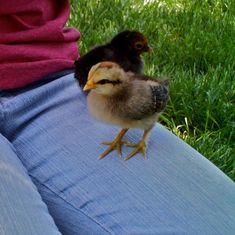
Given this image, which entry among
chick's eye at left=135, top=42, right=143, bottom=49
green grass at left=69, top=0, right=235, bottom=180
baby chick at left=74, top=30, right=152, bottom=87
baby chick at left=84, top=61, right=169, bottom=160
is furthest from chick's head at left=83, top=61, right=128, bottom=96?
green grass at left=69, top=0, right=235, bottom=180

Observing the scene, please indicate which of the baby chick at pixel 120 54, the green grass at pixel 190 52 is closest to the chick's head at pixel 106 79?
the baby chick at pixel 120 54

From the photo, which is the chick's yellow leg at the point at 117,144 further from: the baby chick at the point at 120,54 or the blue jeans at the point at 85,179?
the baby chick at the point at 120,54

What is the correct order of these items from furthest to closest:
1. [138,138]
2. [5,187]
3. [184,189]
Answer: [138,138] → [184,189] → [5,187]

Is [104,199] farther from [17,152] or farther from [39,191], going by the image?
[17,152]

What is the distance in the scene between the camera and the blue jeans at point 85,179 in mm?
1189

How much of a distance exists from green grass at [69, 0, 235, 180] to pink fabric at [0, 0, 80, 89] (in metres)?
0.72

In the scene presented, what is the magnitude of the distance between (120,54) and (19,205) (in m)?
0.49

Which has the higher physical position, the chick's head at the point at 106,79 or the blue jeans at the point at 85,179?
the chick's head at the point at 106,79

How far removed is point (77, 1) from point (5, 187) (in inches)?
75.2

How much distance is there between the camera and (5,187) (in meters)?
1.17

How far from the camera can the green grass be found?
7.06ft

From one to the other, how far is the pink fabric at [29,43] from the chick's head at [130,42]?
0.15 m

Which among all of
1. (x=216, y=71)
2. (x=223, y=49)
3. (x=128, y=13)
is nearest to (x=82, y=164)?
(x=216, y=71)

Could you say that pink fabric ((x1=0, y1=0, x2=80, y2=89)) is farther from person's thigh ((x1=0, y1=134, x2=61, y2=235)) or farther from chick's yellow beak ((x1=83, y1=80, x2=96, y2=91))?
chick's yellow beak ((x1=83, y1=80, x2=96, y2=91))
